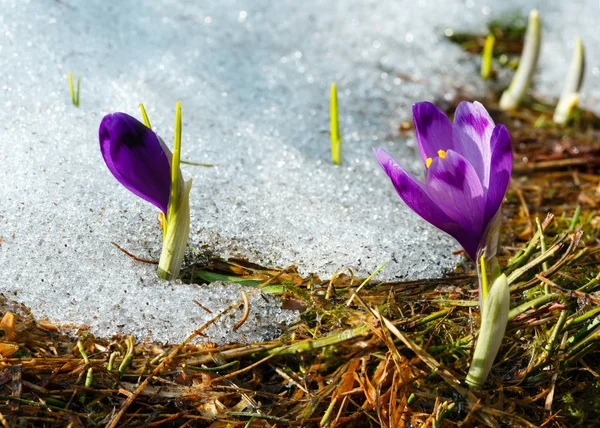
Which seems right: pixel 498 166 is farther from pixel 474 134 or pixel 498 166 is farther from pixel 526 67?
pixel 526 67

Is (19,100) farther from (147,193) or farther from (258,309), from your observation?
(258,309)

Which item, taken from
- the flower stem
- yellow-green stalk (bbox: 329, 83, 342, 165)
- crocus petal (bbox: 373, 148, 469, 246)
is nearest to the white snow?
yellow-green stalk (bbox: 329, 83, 342, 165)

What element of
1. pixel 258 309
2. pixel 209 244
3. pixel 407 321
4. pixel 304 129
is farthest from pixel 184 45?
pixel 407 321

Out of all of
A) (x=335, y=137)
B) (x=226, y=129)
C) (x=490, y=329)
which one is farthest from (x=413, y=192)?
(x=226, y=129)

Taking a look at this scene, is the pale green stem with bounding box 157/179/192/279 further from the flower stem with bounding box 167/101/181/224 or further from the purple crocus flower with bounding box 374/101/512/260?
the purple crocus flower with bounding box 374/101/512/260

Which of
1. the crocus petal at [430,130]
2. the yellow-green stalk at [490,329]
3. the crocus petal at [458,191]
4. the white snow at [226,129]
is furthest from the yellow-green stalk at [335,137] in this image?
the yellow-green stalk at [490,329]

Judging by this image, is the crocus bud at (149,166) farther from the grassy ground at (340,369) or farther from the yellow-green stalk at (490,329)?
the yellow-green stalk at (490,329)
